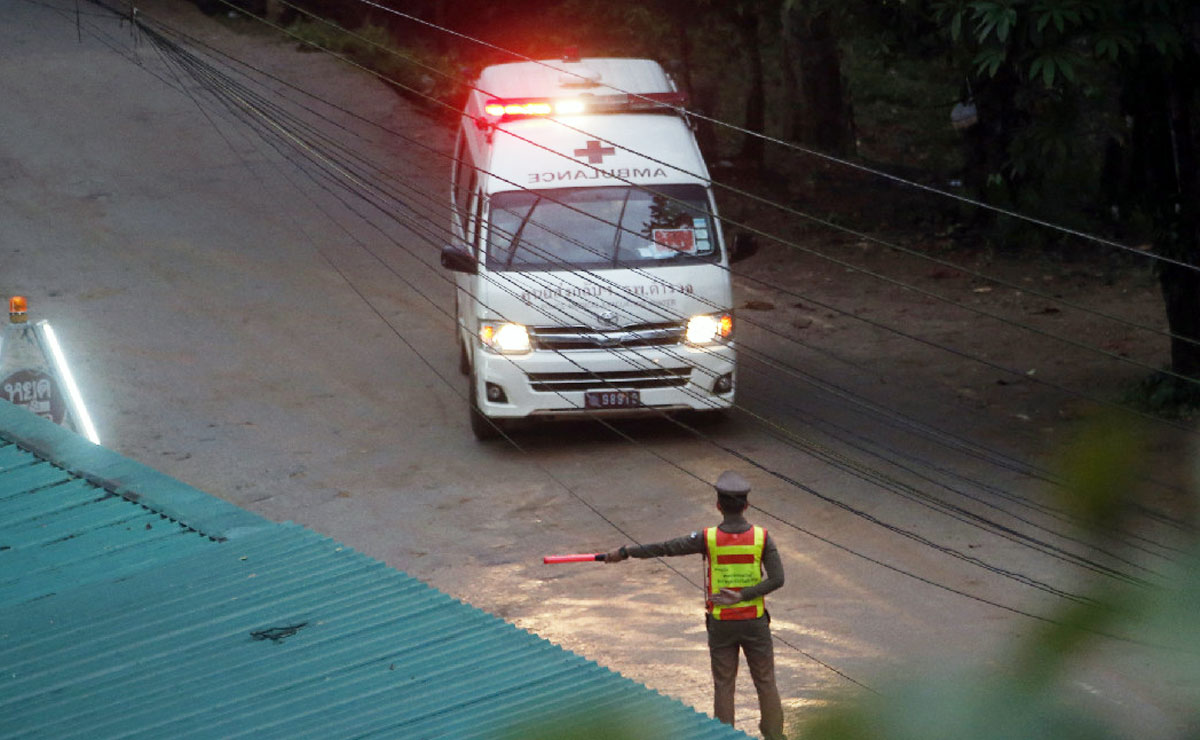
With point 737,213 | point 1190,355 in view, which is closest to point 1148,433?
point 1190,355

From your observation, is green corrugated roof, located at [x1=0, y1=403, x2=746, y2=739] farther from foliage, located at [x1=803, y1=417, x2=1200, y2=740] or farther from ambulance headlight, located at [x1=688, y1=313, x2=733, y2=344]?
ambulance headlight, located at [x1=688, y1=313, x2=733, y2=344]

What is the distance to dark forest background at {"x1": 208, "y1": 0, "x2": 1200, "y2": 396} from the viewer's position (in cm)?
862

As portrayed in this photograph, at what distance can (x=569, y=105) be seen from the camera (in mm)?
10914

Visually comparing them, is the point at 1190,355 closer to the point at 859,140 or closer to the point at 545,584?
the point at 545,584

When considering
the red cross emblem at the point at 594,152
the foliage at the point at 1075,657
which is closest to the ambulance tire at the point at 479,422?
the red cross emblem at the point at 594,152

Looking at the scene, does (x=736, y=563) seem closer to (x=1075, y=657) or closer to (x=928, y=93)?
(x=1075, y=657)

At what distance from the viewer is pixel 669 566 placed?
8.88 m

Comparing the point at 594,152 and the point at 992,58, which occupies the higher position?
the point at 992,58

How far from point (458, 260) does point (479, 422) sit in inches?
68.6

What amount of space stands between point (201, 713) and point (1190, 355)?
370 inches

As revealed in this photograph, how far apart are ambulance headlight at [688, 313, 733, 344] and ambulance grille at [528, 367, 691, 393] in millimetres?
251

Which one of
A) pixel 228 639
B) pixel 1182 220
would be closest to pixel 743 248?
pixel 1182 220

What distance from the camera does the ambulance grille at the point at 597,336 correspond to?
10.4m

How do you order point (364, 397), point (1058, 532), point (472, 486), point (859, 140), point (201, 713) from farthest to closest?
point (859, 140) → point (364, 397) → point (472, 486) → point (201, 713) → point (1058, 532)
